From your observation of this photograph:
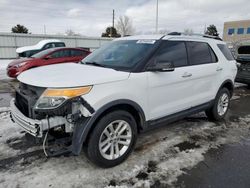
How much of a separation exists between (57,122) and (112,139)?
825 mm

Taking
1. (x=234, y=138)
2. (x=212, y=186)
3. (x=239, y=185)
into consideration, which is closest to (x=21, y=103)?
(x=212, y=186)

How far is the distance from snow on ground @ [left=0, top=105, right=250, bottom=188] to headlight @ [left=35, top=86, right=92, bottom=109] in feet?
3.28

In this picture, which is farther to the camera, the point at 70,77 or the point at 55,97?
the point at 70,77

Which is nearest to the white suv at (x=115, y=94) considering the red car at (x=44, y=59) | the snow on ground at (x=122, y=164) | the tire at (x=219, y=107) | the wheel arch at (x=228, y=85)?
the snow on ground at (x=122, y=164)

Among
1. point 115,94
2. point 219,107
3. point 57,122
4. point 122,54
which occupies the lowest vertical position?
point 219,107

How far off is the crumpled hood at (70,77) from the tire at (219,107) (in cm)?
271

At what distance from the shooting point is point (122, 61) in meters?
3.52

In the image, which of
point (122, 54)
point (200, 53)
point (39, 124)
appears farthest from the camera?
point (200, 53)

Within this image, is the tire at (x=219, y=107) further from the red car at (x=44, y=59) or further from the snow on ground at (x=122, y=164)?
the red car at (x=44, y=59)

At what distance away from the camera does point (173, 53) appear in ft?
12.4

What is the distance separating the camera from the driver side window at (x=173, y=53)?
3558 millimetres

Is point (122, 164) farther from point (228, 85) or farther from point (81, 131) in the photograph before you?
point (228, 85)

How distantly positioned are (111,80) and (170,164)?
1518 mm

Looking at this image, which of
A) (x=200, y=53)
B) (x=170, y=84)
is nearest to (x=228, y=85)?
(x=200, y=53)
